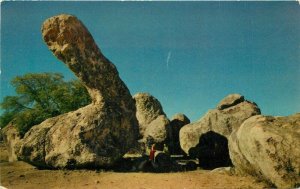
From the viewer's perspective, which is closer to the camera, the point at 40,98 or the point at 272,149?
the point at 272,149

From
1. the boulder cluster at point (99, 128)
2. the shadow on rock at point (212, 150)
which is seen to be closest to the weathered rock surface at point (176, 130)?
the boulder cluster at point (99, 128)

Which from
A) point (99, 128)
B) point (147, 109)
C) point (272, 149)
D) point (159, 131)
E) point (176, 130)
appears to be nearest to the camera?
point (272, 149)

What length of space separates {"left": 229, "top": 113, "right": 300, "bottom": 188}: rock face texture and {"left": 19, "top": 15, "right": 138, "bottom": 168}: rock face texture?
5774mm

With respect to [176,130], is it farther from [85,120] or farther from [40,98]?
[40,98]

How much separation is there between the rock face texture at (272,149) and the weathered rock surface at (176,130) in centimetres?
1154

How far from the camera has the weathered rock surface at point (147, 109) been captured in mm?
34250

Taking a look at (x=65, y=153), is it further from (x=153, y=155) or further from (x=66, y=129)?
(x=153, y=155)

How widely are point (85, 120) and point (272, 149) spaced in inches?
328

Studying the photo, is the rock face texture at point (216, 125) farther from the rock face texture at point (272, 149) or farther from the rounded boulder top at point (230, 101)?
the rock face texture at point (272, 149)

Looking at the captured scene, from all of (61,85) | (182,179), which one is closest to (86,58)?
(182,179)

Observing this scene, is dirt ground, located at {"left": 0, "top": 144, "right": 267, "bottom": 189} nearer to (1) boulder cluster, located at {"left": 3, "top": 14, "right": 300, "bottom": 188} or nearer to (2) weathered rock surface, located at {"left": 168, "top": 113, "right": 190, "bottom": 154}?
(1) boulder cluster, located at {"left": 3, "top": 14, "right": 300, "bottom": 188}

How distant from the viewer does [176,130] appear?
2714cm

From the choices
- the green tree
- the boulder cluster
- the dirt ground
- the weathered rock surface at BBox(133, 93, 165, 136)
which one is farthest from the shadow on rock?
the green tree

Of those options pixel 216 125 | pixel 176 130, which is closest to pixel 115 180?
pixel 216 125
